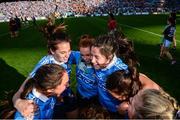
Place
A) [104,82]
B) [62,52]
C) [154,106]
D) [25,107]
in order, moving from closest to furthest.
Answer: [154,106], [25,107], [104,82], [62,52]

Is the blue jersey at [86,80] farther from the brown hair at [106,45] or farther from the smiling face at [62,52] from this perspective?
the brown hair at [106,45]

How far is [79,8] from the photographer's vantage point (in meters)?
72.9

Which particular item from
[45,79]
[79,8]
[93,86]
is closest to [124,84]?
[45,79]

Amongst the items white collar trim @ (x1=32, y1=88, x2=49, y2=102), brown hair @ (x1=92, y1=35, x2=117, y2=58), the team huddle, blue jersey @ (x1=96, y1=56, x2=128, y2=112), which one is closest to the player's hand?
the team huddle

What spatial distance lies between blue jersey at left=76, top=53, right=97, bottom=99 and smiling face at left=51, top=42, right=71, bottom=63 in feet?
1.46

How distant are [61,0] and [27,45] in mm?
57541

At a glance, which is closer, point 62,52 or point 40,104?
point 40,104

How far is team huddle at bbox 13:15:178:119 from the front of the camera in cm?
418

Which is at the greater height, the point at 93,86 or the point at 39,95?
the point at 39,95

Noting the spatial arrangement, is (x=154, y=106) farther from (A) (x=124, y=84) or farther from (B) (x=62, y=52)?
(B) (x=62, y=52)

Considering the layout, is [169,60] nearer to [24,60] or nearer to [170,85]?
[170,85]

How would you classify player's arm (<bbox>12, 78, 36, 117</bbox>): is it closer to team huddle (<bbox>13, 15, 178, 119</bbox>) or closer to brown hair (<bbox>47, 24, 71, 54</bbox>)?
team huddle (<bbox>13, 15, 178, 119</bbox>)

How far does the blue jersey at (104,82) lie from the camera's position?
20.7 feet

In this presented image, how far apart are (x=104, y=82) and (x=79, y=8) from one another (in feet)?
220
